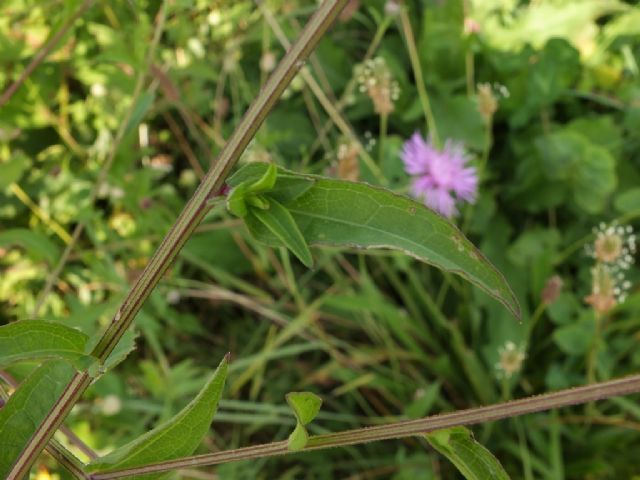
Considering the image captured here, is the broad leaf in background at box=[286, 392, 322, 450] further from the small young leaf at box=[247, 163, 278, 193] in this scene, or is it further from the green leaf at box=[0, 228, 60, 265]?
the green leaf at box=[0, 228, 60, 265]

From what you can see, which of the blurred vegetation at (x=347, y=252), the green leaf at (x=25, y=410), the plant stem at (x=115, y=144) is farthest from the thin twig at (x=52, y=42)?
the green leaf at (x=25, y=410)

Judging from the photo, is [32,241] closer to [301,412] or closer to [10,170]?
[10,170]

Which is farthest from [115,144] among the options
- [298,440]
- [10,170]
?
[298,440]

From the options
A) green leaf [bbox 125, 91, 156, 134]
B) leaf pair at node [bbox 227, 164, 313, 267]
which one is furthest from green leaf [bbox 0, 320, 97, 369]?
green leaf [bbox 125, 91, 156, 134]

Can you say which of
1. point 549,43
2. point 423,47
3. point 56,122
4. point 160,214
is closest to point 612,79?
point 549,43

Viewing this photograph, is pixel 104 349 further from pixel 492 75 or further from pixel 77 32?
pixel 492 75

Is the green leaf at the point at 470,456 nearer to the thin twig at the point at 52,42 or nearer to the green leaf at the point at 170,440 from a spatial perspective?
the green leaf at the point at 170,440
